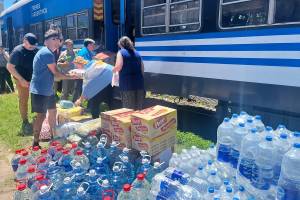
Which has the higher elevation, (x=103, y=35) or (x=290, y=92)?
(x=103, y=35)

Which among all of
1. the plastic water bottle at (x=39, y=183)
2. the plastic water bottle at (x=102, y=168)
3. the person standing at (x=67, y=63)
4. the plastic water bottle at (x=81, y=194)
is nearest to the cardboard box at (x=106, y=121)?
the plastic water bottle at (x=102, y=168)

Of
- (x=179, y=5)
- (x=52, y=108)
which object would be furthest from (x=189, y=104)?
(x=52, y=108)

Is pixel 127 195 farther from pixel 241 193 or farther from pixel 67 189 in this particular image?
pixel 241 193

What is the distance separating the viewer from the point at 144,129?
3754 millimetres

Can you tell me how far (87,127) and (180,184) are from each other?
207cm

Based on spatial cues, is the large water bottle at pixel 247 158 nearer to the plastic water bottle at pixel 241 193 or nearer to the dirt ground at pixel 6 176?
the plastic water bottle at pixel 241 193

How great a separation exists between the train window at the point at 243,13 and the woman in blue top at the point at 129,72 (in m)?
1.51

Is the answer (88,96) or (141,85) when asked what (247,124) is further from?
(88,96)

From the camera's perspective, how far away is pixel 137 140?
12.7ft

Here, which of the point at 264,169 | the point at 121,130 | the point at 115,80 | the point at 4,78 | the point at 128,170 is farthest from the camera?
the point at 4,78

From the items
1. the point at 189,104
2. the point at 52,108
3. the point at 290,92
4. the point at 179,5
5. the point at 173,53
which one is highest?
the point at 179,5

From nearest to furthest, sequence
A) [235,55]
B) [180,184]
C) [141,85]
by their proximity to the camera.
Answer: [180,184]
[235,55]
[141,85]

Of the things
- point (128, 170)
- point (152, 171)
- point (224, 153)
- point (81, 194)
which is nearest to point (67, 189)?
point (81, 194)

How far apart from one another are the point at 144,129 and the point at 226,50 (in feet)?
6.85
